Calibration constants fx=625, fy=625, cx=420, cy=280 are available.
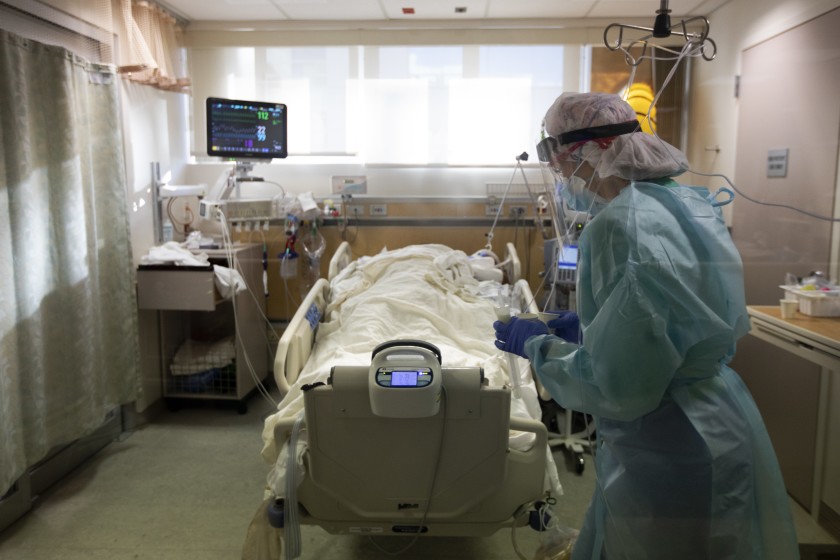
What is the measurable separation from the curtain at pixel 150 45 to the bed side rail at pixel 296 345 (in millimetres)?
1485

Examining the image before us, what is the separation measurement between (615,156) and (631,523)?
696 millimetres

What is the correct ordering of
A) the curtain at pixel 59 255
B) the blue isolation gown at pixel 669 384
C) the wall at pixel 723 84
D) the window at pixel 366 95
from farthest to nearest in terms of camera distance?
the window at pixel 366 95
the curtain at pixel 59 255
the wall at pixel 723 84
the blue isolation gown at pixel 669 384

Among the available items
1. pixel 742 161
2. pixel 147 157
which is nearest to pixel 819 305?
pixel 742 161

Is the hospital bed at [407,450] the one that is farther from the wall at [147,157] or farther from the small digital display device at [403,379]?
the wall at [147,157]

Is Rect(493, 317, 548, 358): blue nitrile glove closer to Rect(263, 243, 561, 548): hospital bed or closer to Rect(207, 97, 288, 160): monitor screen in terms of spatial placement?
Rect(263, 243, 561, 548): hospital bed

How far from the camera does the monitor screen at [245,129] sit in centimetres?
311

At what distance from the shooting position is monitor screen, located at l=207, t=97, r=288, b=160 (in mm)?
3107

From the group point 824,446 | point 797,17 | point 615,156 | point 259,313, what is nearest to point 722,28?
point 797,17

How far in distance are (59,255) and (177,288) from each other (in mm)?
662

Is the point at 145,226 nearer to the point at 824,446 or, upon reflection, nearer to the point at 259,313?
the point at 259,313

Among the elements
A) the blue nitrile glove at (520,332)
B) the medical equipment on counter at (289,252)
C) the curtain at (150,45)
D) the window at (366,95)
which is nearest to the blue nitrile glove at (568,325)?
the blue nitrile glove at (520,332)

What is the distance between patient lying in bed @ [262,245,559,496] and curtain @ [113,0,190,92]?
52.6 inches

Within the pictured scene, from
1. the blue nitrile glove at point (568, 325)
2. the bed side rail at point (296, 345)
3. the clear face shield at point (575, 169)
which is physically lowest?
the bed side rail at point (296, 345)

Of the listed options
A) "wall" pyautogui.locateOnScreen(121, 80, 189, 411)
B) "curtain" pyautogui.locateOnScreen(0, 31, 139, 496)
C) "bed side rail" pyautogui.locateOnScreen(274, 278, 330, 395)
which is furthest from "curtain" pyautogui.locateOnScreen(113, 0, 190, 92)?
"bed side rail" pyautogui.locateOnScreen(274, 278, 330, 395)
